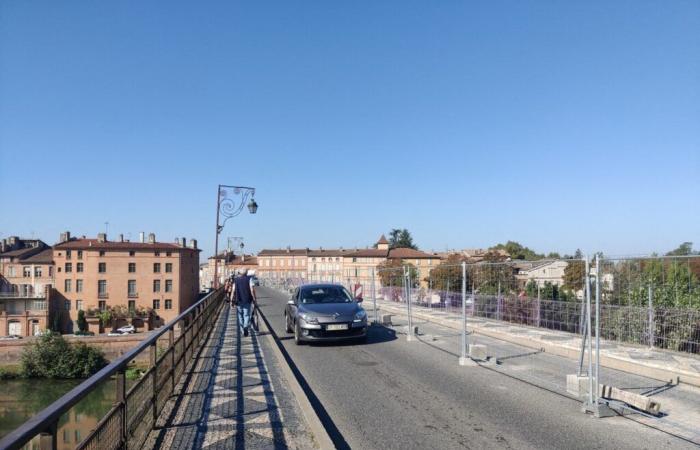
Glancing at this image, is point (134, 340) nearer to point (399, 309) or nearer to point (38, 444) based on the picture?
point (399, 309)

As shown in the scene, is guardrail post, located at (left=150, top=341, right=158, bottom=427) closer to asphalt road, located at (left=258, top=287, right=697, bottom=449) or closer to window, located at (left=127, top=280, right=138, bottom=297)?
asphalt road, located at (left=258, top=287, right=697, bottom=449)

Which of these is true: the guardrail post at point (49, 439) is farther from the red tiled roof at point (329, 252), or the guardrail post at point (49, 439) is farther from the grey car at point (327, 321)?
the red tiled roof at point (329, 252)

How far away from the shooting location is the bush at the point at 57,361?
34.5 m

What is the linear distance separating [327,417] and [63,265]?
7787 cm

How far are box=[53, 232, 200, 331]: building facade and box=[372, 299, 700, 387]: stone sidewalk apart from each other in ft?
215

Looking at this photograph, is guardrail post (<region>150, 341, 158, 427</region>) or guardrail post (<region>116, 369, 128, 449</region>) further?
guardrail post (<region>150, 341, 158, 427</region>)

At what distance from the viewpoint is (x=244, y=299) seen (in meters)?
13.4

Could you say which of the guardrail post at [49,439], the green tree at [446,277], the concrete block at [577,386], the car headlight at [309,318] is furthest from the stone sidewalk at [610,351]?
the guardrail post at [49,439]

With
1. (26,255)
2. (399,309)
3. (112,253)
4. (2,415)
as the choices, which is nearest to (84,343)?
(2,415)

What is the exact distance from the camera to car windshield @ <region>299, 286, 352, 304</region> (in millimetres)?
13414

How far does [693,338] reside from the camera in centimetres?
884

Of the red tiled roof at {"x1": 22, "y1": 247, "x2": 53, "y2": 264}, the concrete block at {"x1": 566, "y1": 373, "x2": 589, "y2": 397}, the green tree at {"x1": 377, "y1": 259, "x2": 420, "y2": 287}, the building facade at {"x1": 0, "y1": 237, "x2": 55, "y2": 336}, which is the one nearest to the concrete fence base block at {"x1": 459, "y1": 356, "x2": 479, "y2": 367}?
the concrete block at {"x1": 566, "y1": 373, "x2": 589, "y2": 397}

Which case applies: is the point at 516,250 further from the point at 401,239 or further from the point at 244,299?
the point at 244,299

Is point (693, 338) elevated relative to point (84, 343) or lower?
elevated
